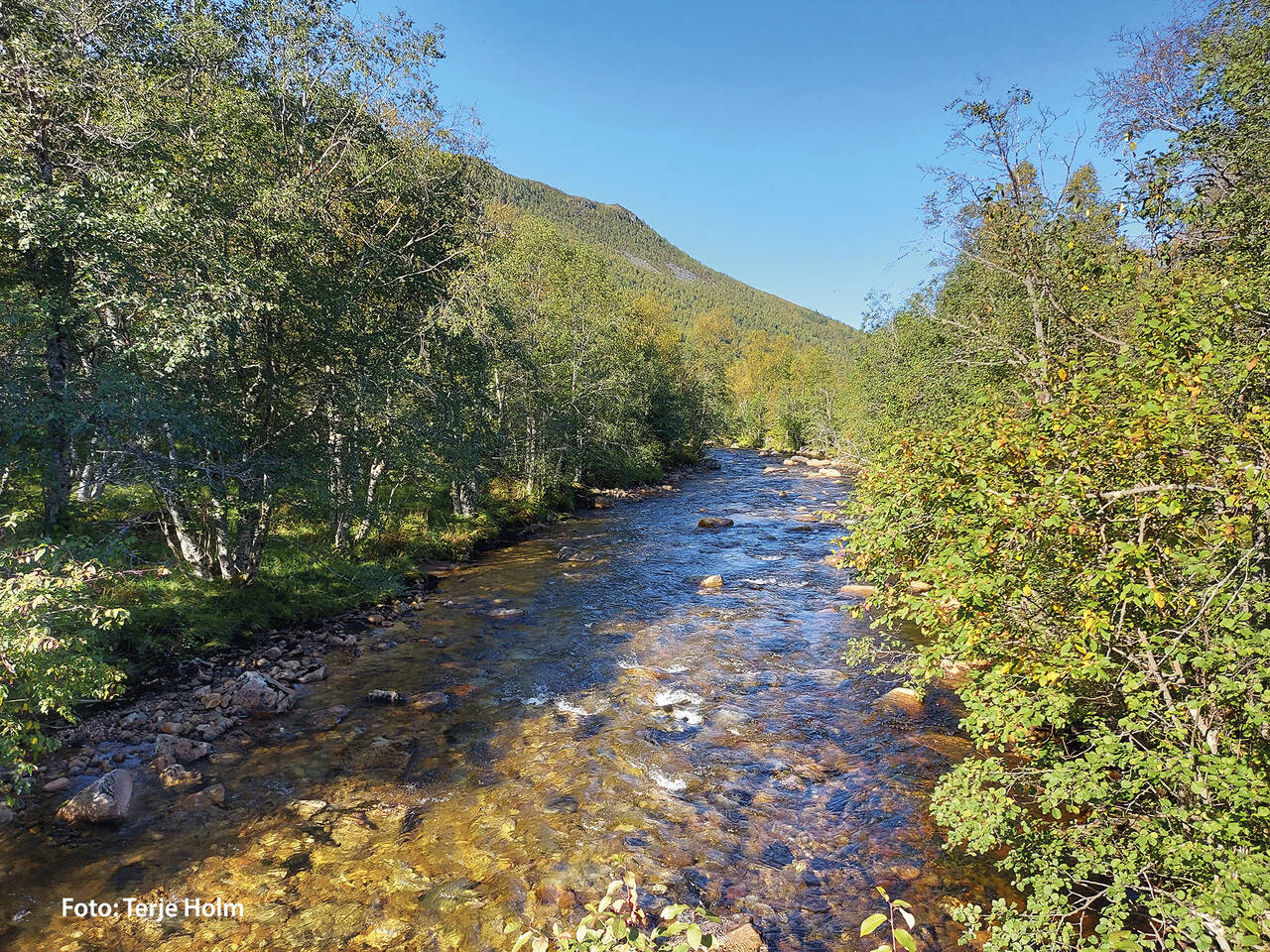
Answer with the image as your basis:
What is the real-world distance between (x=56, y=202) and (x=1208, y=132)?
1760 cm

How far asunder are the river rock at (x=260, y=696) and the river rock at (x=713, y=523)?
2183cm

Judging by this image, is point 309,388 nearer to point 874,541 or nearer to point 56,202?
point 56,202

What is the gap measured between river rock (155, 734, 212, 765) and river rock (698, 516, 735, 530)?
2356 centimetres

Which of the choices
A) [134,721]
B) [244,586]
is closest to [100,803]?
[134,721]

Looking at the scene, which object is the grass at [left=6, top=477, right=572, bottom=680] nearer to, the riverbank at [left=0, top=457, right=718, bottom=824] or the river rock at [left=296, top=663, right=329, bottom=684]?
the riverbank at [left=0, top=457, right=718, bottom=824]

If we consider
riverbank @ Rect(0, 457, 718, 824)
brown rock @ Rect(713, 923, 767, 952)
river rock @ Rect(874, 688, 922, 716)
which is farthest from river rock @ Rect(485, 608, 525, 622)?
brown rock @ Rect(713, 923, 767, 952)

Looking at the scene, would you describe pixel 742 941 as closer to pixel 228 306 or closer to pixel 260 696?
pixel 260 696

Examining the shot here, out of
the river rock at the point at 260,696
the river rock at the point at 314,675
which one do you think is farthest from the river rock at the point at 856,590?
the river rock at the point at 260,696

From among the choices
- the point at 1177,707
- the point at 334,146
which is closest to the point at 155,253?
the point at 334,146

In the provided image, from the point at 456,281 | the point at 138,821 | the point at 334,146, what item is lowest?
the point at 138,821

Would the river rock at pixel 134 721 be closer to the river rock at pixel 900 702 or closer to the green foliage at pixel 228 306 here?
the green foliage at pixel 228 306

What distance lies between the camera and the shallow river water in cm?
690

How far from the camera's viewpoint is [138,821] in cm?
812

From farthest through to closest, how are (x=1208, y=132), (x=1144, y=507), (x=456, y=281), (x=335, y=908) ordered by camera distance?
(x=456, y=281), (x=1208, y=132), (x=335, y=908), (x=1144, y=507)
